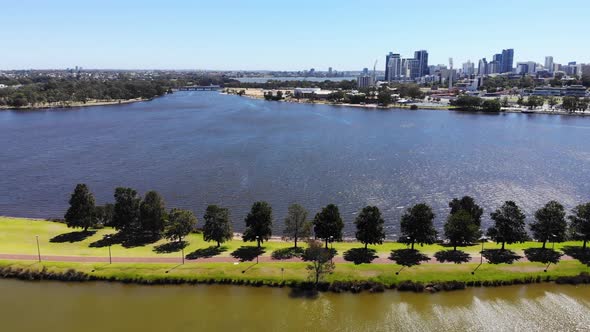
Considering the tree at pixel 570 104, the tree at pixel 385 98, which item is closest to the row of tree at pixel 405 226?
the tree at pixel 570 104

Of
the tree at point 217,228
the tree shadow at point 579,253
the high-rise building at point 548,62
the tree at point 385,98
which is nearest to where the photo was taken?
the tree shadow at point 579,253

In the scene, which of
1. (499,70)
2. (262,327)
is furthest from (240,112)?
(499,70)

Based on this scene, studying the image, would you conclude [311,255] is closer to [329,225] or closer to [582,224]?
[329,225]

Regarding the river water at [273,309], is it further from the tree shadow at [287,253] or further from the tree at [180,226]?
the tree at [180,226]

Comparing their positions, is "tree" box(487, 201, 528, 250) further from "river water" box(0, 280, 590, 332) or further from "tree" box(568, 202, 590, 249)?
"river water" box(0, 280, 590, 332)

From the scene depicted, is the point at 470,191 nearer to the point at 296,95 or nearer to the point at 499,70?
the point at 296,95

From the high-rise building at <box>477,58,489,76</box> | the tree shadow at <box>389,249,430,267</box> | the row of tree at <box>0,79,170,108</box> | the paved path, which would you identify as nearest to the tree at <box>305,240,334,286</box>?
the paved path
